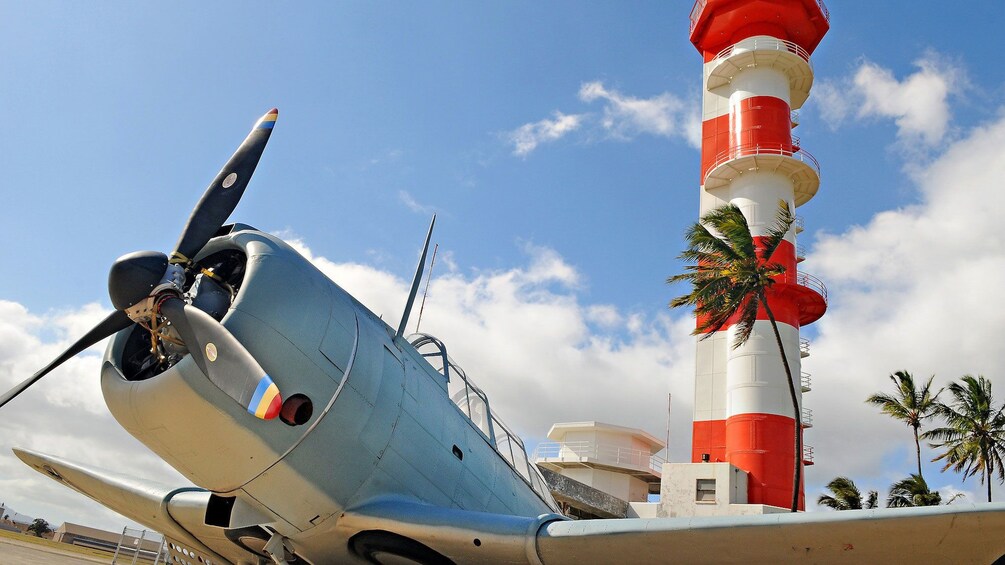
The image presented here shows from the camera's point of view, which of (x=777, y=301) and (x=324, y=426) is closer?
(x=324, y=426)

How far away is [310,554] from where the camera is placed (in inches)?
237

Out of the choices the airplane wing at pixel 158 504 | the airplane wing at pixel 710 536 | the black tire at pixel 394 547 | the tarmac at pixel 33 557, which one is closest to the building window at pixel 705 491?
the tarmac at pixel 33 557

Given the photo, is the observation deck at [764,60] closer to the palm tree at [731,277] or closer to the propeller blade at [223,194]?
the palm tree at [731,277]

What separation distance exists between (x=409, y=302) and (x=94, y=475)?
5408 mm

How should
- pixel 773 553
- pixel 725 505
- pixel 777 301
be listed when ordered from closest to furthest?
pixel 773 553 < pixel 725 505 < pixel 777 301

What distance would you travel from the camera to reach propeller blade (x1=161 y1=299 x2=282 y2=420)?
472cm

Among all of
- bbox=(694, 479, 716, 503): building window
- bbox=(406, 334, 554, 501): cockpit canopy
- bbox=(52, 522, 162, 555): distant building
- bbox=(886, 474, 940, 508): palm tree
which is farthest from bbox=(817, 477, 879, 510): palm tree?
bbox=(52, 522, 162, 555): distant building

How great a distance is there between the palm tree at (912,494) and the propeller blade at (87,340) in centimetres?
2734

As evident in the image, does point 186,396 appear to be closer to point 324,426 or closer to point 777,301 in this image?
point 324,426

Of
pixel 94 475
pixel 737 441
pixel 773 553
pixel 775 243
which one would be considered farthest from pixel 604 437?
pixel 773 553

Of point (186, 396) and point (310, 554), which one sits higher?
point (186, 396)

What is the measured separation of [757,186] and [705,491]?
11732 millimetres

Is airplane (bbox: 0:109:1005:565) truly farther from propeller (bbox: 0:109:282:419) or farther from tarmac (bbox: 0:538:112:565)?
tarmac (bbox: 0:538:112:565)

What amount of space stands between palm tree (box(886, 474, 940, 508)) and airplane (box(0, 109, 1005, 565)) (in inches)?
975
